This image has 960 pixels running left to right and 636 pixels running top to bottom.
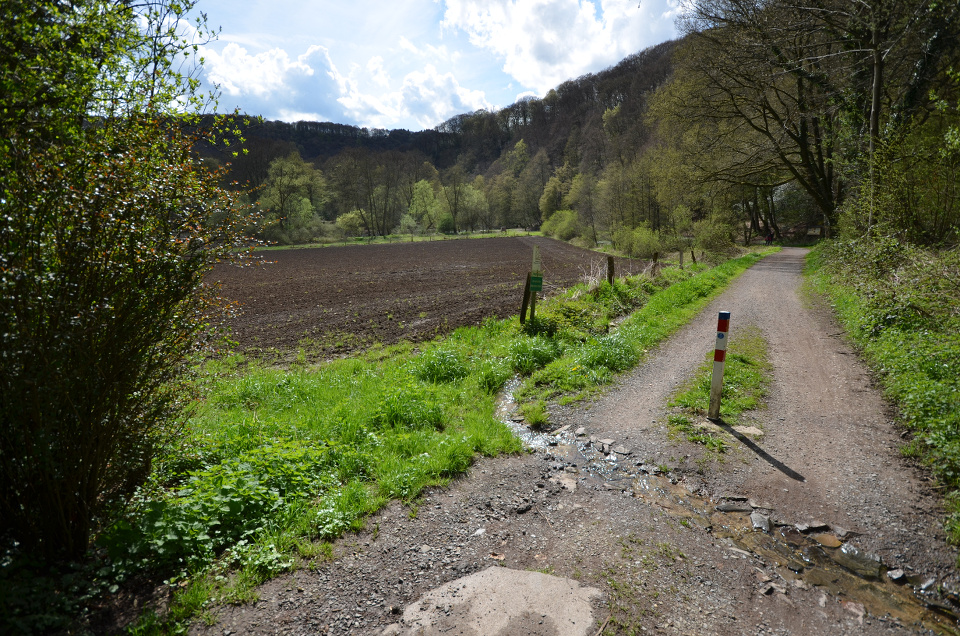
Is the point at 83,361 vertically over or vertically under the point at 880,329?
over

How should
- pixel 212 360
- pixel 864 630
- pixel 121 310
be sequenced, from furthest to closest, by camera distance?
1. pixel 212 360
2. pixel 121 310
3. pixel 864 630

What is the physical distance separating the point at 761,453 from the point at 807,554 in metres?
1.52

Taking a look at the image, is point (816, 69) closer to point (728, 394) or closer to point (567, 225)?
point (728, 394)

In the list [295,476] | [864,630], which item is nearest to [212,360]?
[295,476]

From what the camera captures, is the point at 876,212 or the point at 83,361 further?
→ the point at 876,212

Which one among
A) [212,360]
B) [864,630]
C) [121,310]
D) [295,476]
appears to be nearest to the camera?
[864,630]

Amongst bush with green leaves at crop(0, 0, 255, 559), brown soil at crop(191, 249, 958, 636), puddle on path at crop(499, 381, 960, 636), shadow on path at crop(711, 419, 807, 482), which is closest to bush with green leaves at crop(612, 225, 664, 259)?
shadow on path at crop(711, 419, 807, 482)

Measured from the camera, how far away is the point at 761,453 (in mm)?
4820

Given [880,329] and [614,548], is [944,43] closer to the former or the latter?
[880,329]

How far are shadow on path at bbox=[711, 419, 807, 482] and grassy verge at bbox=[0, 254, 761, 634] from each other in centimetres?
205

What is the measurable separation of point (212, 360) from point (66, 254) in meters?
8.62

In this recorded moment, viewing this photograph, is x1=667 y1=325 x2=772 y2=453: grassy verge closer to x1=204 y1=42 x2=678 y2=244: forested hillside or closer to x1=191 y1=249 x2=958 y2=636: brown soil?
x1=191 y1=249 x2=958 y2=636: brown soil

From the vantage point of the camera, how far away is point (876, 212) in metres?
12.6

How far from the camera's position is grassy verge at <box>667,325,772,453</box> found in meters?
5.36
